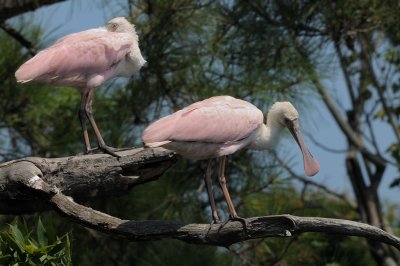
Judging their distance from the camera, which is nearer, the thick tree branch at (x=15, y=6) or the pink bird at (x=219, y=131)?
the pink bird at (x=219, y=131)

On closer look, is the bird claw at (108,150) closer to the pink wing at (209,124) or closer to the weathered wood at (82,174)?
the weathered wood at (82,174)

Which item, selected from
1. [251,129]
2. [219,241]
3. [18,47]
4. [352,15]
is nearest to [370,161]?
[352,15]

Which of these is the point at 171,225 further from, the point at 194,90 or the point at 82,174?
the point at 194,90

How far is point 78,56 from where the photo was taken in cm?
431

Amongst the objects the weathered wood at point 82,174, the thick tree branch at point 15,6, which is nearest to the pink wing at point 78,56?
the weathered wood at point 82,174

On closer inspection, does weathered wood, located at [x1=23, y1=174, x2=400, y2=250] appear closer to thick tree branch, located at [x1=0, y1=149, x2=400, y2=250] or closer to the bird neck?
thick tree branch, located at [x1=0, y1=149, x2=400, y2=250]

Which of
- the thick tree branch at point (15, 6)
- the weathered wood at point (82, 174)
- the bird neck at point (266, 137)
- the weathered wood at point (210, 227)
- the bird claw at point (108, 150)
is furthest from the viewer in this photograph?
the thick tree branch at point (15, 6)

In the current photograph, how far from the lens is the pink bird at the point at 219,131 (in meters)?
3.65

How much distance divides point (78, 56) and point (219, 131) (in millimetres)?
766

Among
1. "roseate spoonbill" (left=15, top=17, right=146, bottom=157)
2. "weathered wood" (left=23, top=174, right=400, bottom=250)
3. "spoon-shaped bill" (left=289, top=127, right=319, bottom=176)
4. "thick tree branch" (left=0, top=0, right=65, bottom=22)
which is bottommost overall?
"weathered wood" (left=23, top=174, right=400, bottom=250)

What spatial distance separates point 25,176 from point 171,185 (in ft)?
7.35

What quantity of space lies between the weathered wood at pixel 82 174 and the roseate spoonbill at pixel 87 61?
36cm

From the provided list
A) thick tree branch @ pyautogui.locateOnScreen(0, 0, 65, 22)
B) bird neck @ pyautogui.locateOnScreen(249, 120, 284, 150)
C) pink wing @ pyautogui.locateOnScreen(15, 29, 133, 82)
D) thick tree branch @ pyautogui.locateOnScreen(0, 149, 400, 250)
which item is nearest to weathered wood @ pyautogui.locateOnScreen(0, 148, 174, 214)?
thick tree branch @ pyautogui.locateOnScreen(0, 149, 400, 250)

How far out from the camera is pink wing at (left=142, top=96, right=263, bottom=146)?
11.9 feet
